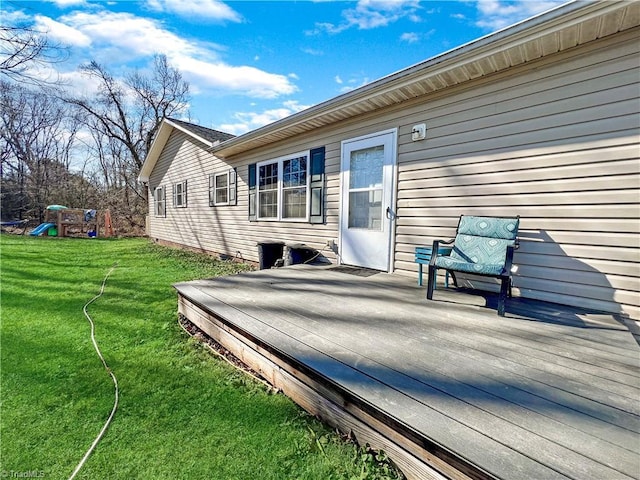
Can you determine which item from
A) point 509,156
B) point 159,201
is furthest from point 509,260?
point 159,201

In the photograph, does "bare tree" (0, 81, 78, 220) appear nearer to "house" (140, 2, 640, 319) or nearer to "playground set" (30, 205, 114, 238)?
"playground set" (30, 205, 114, 238)

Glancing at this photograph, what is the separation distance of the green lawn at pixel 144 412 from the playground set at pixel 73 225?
441 inches

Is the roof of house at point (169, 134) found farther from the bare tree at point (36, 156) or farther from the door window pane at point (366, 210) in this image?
the bare tree at point (36, 156)

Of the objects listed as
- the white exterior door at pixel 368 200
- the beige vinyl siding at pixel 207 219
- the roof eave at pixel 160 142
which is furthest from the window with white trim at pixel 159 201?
the white exterior door at pixel 368 200

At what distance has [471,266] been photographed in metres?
2.61

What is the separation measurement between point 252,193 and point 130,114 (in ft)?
53.5

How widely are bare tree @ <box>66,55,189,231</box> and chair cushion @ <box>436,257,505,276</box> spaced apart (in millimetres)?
17276

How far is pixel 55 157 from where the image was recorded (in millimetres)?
19172

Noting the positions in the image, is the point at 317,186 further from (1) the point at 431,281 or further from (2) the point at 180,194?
(2) the point at 180,194

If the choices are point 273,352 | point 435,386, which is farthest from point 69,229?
point 435,386

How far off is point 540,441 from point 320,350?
109 centimetres

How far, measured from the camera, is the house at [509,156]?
2.53 meters

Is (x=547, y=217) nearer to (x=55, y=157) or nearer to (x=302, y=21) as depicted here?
(x=302, y=21)

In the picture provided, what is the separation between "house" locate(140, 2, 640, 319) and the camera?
2527 millimetres
